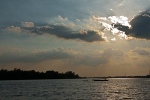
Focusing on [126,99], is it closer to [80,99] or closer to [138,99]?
[138,99]

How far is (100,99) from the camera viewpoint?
3105 inches

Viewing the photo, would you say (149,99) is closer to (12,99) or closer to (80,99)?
(80,99)

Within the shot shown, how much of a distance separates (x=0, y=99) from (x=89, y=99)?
27.7m

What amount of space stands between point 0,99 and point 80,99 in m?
24.8

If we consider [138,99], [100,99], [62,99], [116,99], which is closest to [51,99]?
[62,99]

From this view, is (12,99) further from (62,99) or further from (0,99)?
(62,99)

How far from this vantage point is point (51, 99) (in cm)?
7619

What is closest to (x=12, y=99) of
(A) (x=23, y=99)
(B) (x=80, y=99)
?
(A) (x=23, y=99)

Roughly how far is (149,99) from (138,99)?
3672 mm

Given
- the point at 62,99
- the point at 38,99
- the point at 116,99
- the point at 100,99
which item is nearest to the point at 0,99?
the point at 38,99

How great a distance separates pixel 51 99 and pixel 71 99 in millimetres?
6223

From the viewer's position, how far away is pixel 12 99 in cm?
7706

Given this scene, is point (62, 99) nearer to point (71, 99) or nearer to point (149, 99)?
point (71, 99)

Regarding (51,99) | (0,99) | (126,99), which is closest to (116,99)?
(126,99)
